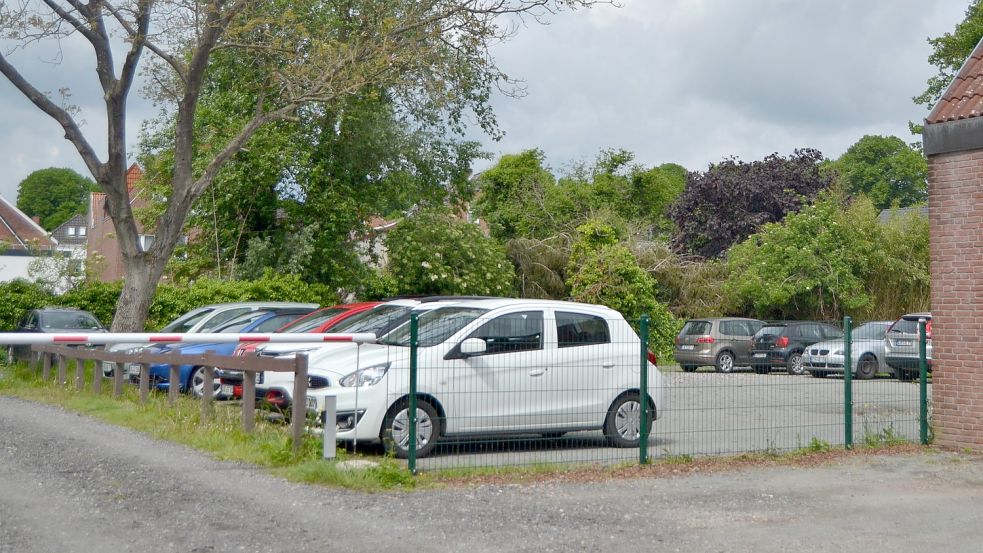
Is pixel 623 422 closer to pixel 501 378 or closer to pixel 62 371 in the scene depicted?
pixel 501 378

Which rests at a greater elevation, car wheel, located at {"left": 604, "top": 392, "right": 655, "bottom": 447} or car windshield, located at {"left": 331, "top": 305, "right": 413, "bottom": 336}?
car windshield, located at {"left": 331, "top": 305, "right": 413, "bottom": 336}

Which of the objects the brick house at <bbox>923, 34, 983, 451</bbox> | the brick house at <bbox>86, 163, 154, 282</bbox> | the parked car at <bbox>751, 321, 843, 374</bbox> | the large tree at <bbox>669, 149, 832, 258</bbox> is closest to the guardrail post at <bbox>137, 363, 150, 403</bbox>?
the brick house at <bbox>923, 34, 983, 451</bbox>

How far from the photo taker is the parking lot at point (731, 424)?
1055cm

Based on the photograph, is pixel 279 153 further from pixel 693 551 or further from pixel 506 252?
pixel 693 551

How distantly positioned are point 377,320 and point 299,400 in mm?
2886

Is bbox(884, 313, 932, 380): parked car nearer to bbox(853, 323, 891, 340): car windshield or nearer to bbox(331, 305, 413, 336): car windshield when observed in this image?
bbox(331, 305, 413, 336): car windshield

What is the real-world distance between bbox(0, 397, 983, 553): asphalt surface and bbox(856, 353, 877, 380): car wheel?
200 centimetres

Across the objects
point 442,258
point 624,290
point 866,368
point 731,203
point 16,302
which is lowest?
point 866,368

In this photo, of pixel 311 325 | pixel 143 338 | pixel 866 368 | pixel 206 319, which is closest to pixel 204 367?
pixel 311 325

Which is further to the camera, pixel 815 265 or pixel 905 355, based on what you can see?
pixel 815 265

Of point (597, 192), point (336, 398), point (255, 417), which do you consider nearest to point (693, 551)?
point (336, 398)

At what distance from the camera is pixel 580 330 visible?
1141 centimetres

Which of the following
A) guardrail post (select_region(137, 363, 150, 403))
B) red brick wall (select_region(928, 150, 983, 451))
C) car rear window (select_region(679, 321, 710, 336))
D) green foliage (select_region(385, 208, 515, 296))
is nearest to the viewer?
red brick wall (select_region(928, 150, 983, 451))

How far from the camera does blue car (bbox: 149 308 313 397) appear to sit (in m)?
15.7
